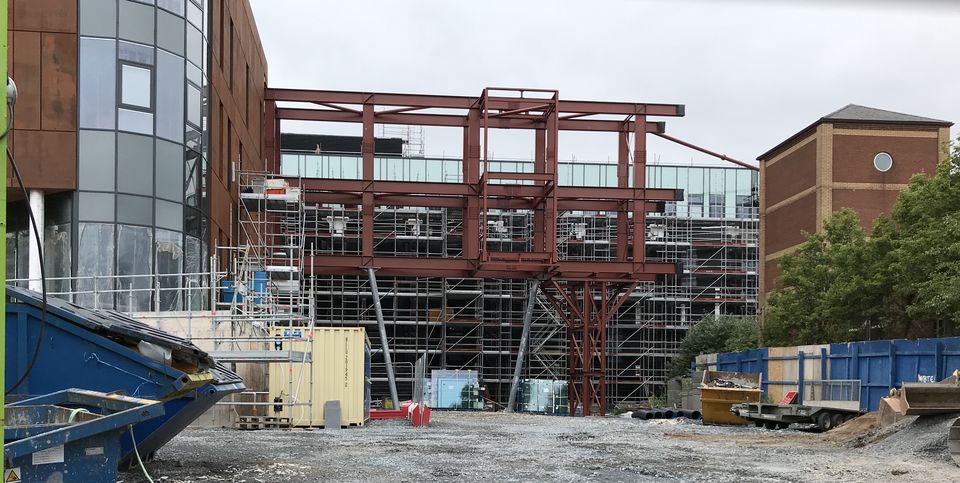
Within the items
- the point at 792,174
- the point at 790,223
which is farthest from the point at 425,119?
the point at 790,223

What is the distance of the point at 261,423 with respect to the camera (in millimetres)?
27453

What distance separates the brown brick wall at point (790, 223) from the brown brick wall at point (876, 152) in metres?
2.06

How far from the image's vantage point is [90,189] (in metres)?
28.4

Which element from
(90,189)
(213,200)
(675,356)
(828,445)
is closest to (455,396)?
(675,356)

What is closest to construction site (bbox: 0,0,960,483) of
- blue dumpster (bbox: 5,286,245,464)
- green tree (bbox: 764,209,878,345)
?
blue dumpster (bbox: 5,286,245,464)

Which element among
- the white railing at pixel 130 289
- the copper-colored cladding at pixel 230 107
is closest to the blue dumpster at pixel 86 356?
the white railing at pixel 130 289

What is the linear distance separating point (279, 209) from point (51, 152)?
1383cm

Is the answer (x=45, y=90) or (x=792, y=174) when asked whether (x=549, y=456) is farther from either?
(x=792, y=174)

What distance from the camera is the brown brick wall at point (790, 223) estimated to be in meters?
53.5

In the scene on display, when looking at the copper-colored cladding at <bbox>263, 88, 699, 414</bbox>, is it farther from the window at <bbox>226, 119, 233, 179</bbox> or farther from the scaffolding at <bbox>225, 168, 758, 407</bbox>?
the scaffolding at <bbox>225, 168, 758, 407</bbox>

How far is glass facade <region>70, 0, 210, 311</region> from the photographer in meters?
28.4

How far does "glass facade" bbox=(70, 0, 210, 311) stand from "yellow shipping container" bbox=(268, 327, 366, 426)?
11.4 ft

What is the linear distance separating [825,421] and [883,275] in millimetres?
14259

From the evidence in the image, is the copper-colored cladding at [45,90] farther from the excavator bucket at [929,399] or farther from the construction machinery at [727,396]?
the excavator bucket at [929,399]
